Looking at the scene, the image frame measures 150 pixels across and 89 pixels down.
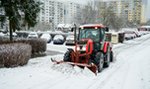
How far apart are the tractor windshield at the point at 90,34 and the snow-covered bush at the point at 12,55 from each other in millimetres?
3242

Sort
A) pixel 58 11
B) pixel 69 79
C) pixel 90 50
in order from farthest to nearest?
pixel 58 11 → pixel 90 50 → pixel 69 79

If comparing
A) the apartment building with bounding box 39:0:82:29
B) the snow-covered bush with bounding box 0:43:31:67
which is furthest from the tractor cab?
the apartment building with bounding box 39:0:82:29

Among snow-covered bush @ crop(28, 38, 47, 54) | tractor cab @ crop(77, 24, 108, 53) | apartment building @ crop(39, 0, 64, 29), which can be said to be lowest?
snow-covered bush @ crop(28, 38, 47, 54)

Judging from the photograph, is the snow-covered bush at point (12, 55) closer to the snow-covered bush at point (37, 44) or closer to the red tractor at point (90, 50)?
the red tractor at point (90, 50)

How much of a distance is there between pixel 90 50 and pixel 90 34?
1541 mm

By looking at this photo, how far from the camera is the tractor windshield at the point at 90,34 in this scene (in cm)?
1561

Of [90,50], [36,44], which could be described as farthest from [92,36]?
[36,44]

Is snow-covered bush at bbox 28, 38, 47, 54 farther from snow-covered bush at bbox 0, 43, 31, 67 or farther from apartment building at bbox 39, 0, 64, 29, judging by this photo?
apartment building at bbox 39, 0, 64, 29

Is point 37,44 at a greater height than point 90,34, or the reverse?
point 90,34

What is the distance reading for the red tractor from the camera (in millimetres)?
14359

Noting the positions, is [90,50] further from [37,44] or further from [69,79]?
[37,44]

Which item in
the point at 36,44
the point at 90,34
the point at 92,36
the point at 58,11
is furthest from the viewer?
the point at 58,11

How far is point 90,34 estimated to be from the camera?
15.8m

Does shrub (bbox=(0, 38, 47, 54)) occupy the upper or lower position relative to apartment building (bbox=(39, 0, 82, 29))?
lower
